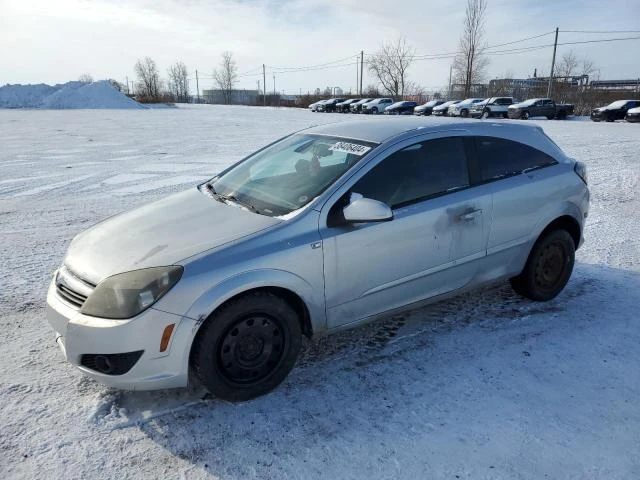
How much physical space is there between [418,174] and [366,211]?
715 millimetres

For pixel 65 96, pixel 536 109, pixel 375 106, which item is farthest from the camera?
pixel 65 96

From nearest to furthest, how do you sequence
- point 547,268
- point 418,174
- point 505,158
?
point 418,174
point 505,158
point 547,268

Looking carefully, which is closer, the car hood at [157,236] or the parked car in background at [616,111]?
the car hood at [157,236]

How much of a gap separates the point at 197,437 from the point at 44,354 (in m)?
1.47

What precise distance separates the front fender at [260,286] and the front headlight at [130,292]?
193mm

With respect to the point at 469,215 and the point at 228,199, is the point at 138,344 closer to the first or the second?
the point at 228,199

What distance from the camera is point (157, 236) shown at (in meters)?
2.89

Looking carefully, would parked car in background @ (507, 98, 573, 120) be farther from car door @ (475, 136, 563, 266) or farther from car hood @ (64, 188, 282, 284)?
car hood @ (64, 188, 282, 284)

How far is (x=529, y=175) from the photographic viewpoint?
3873 millimetres

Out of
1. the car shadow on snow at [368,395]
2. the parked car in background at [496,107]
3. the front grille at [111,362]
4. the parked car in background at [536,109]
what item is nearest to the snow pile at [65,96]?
the parked car in background at [496,107]

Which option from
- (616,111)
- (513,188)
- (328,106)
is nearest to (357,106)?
(328,106)

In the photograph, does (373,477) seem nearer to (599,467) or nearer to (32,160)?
(599,467)

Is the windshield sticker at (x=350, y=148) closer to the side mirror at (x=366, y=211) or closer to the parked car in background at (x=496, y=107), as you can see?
the side mirror at (x=366, y=211)

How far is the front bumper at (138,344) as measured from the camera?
7.98ft
